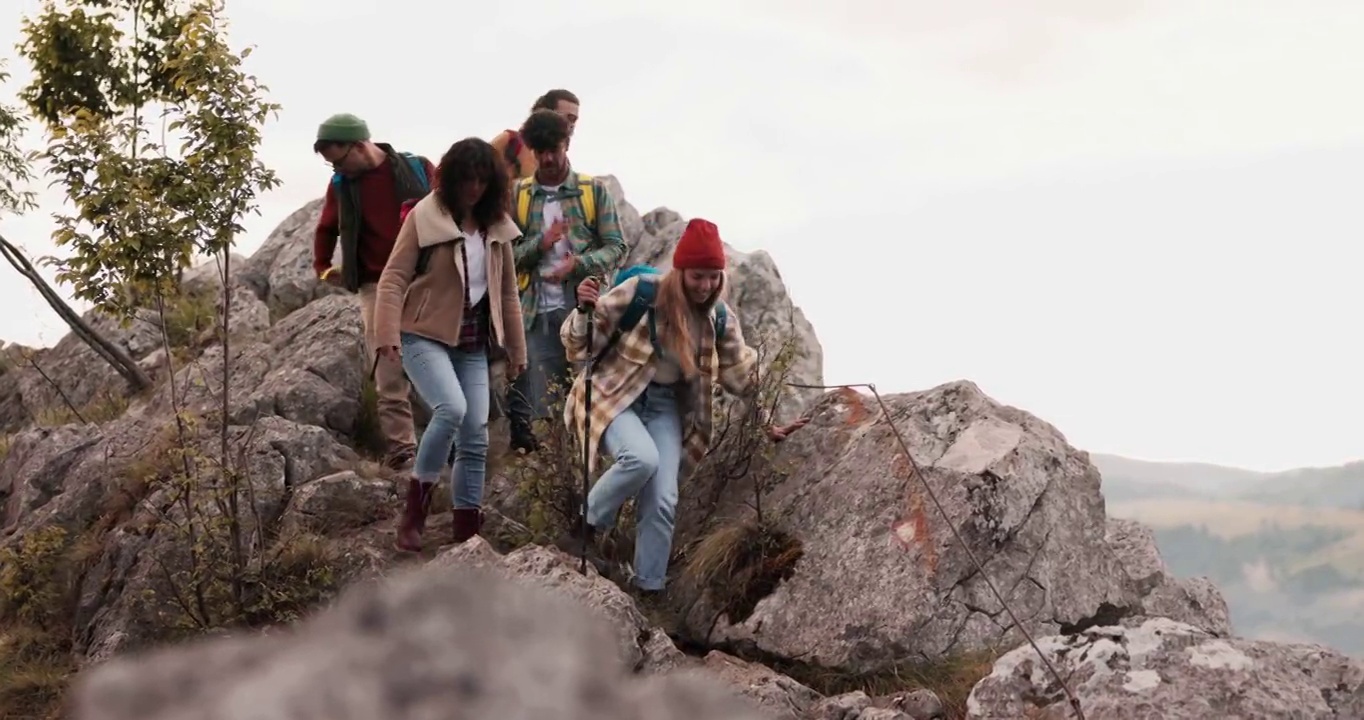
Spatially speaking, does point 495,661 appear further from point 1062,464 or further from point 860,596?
point 1062,464

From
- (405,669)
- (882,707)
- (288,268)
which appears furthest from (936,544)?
(288,268)

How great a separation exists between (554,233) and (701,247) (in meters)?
2.69

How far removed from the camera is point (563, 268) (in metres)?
10.5

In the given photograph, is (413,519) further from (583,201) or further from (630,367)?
(583,201)

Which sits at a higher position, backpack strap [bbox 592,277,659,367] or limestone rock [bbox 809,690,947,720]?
backpack strap [bbox 592,277,659,367]

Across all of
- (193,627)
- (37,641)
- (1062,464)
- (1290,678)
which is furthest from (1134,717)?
(37,641)

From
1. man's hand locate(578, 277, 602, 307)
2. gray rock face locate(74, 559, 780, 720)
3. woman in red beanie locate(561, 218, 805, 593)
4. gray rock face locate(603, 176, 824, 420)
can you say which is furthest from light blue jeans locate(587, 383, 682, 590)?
gray rock face locate(74, 559, 780, 720)

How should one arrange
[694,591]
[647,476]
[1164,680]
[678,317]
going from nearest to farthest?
[1164,680], [647,476], [678,317], [694,591]

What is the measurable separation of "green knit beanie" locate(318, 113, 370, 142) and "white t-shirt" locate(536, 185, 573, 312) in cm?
157

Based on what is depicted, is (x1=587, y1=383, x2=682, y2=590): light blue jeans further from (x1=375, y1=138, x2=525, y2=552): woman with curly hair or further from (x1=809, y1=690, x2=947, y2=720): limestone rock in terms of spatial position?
(x1=809, y1=690, x2=947, y2=720): limestone rock

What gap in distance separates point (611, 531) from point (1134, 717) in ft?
14.5

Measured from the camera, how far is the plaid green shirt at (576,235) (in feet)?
34.5

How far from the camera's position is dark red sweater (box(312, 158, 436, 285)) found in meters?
9.61

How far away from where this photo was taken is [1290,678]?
6188 mm
